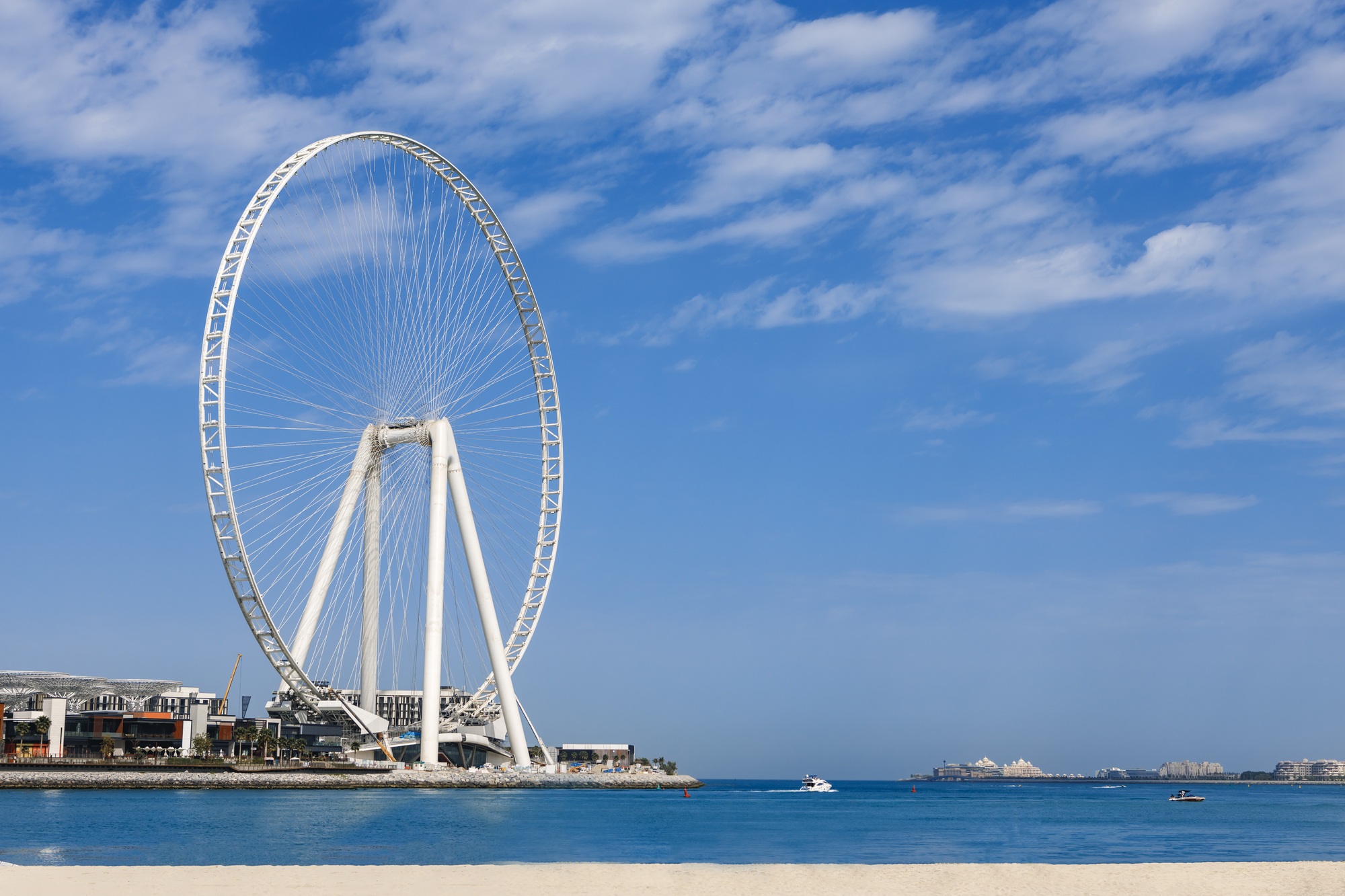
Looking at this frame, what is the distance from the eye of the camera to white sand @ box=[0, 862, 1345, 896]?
27.9 metres

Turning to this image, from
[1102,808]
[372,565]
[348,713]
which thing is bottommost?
[1102,808]

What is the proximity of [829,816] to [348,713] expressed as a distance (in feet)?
106

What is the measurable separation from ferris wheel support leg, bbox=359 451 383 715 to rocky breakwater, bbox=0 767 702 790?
7625 mm

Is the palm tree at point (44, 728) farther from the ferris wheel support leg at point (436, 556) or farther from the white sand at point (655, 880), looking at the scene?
the white sand at point (655, 880)

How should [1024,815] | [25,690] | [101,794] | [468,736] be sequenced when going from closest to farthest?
[101,794] → [1024,815] → [468,736] → [25,690]

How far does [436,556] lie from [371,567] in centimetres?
385

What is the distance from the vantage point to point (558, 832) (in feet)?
171

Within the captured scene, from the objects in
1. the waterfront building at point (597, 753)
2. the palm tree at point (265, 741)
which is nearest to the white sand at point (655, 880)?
the palm tree at point (265, 741)

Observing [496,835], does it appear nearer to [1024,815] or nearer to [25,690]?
[1024,815]

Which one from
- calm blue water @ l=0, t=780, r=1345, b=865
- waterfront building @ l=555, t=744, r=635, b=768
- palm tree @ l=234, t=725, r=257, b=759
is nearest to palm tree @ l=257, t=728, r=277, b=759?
palm tree @ l=234, t=725, r=257, b=759

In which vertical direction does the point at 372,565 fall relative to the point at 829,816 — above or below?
above

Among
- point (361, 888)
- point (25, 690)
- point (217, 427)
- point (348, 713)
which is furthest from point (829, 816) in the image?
point (25, 690)

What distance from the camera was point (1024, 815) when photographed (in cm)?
8806

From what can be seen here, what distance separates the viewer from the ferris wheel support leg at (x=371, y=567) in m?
80.9
